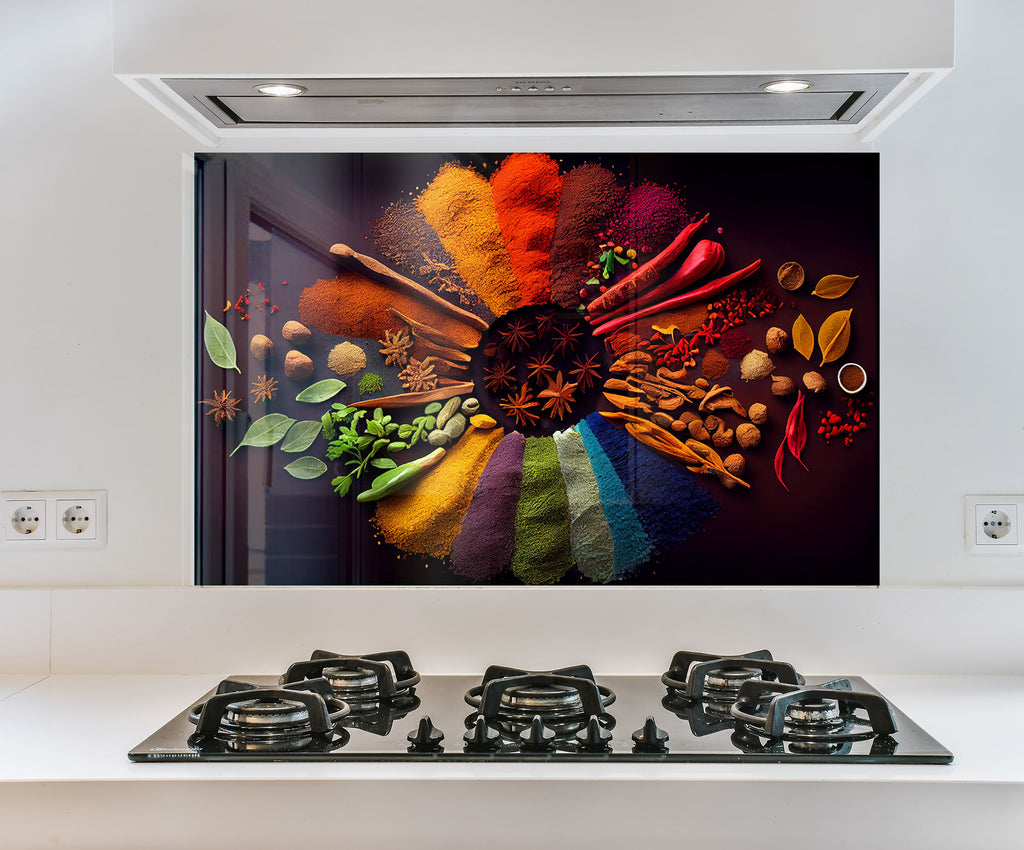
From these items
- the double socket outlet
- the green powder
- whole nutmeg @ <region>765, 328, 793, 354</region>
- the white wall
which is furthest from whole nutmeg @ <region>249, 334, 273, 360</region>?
whole nutmeg @ <region>765, 328, 793, 354</region>

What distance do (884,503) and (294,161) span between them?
3.83 feet

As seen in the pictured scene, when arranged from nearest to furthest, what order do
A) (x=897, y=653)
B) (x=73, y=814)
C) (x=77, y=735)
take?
(x=73, y=814), (x=77, y=735), (x=897, y=653)

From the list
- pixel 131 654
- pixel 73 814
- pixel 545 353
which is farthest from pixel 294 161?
pixel 73 814

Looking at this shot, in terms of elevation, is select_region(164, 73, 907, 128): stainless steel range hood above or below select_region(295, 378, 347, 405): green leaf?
above

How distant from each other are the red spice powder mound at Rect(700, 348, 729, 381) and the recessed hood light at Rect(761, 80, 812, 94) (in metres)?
0.43

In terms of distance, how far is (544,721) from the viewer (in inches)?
39.7

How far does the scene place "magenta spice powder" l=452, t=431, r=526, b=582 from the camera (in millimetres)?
1315

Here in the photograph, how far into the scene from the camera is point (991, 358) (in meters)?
1.30

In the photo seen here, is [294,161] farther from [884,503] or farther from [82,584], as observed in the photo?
[884,503]

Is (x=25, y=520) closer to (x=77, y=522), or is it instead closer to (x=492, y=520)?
(x=77, y=522)

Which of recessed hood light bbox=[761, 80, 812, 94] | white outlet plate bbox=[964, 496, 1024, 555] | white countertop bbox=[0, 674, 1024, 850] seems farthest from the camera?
white outlet plate bbox=[964, 496, 1024, 555]

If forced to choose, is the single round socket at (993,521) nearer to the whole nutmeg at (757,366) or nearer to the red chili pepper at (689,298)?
the whole nutmeg at (757,366)

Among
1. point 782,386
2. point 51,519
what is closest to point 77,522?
point 51,519

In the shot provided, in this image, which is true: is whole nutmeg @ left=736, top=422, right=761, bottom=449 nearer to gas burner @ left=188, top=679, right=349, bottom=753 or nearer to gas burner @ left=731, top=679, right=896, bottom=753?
gas burner @ left=731, top=679, right=896, bottom=753
